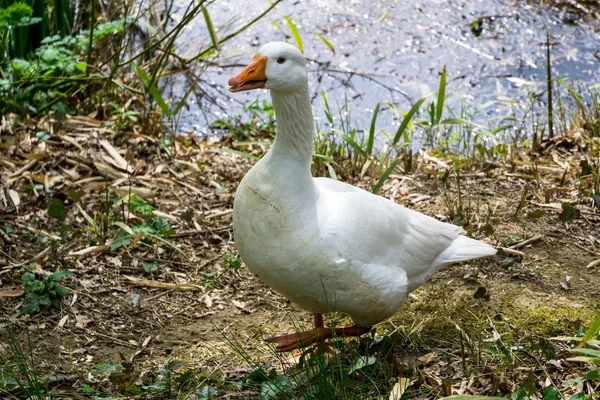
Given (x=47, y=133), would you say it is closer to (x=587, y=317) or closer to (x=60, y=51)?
(x=60, y=51)

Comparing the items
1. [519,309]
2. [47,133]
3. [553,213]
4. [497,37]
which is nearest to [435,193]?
[553,213]

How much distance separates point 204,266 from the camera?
432cm

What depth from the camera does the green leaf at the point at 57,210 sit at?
14.3 ft

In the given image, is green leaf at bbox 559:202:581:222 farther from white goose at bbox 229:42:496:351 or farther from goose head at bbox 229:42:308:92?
goose head at bbox 229:42:308:92

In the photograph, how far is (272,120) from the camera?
6234mm

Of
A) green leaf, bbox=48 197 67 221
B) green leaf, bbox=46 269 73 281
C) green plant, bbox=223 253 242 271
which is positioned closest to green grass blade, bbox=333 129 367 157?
green plant, bbox=223 253 242 271

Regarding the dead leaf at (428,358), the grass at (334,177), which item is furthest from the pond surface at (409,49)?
the dead leaf at (428,358)

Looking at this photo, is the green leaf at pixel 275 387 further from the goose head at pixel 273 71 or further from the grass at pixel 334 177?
the goose head at pixel 273 71

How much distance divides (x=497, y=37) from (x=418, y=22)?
82 cm

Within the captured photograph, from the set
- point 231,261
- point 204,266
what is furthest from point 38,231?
point 231,261

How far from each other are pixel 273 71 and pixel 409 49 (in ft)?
15.1

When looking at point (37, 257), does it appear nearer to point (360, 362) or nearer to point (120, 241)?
point (120, 241)

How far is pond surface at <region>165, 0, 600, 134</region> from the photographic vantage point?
22.5 feet

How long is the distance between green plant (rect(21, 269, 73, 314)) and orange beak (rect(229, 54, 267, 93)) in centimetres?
139
